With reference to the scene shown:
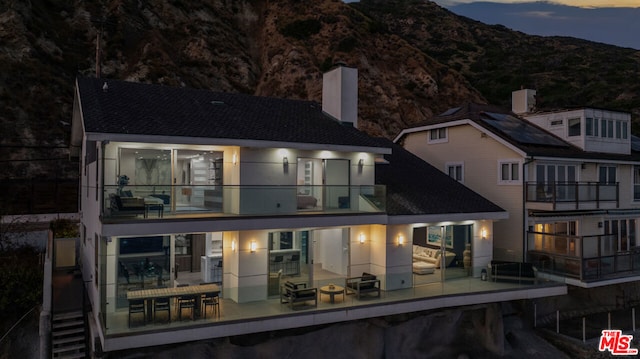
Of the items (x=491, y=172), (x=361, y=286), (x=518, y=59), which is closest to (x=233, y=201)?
(x=361, y=286)

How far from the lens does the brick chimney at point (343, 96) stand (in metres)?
19.7

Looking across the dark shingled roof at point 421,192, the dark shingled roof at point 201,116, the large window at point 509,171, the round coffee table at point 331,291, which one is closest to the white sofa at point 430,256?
the dark shingled roof at point 421,192

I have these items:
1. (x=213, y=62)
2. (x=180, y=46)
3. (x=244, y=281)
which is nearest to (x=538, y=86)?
(x=213, y=62)

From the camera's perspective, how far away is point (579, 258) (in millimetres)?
17781

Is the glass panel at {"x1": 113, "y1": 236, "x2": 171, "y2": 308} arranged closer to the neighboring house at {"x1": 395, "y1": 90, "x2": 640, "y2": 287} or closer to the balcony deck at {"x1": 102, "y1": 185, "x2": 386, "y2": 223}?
the balcony deck at {"x1": 102, "y1": 185, "x2": 386, "y2": 223}

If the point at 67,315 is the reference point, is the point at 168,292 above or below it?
above

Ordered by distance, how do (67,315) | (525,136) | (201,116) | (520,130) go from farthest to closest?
(520,130) → (525,136) → (201,116) → (67,315)

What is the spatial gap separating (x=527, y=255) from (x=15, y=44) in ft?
158

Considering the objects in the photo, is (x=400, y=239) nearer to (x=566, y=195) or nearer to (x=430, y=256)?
(x=430, y=256)

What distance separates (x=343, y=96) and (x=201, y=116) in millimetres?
6828

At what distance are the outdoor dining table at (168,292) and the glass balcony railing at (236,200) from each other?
6.93 feet

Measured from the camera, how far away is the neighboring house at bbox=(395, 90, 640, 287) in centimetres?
1903

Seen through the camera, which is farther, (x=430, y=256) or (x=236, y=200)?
(x=430, y=256)

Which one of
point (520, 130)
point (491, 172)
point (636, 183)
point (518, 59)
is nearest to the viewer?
point (491, 172)
